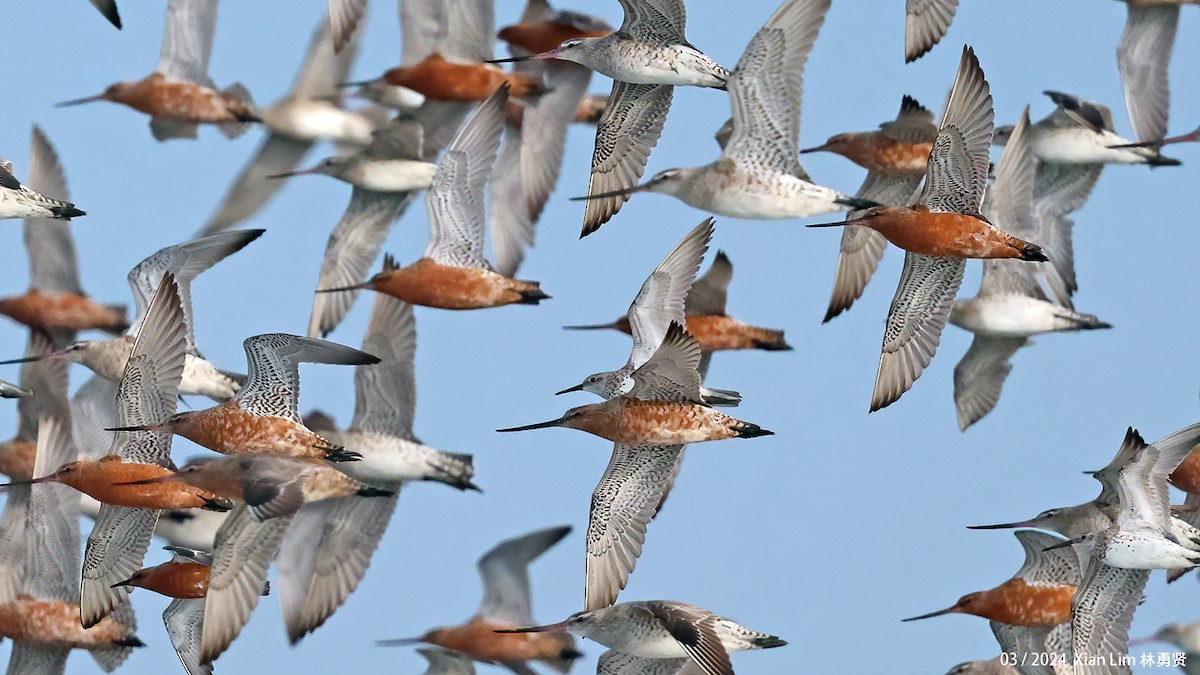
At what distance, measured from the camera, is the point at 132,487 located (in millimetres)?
14242

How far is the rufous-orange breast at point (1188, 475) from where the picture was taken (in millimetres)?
15547

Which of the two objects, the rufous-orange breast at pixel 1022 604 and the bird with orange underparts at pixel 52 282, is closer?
the rufous-orange breast at pixel 1022 604

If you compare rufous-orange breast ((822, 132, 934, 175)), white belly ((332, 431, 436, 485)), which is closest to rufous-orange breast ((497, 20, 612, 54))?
rufous-orange breast ((822, 132, 934, 175))

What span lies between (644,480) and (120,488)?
11.3 feet

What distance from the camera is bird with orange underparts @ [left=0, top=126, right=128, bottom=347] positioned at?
1878 centimetres

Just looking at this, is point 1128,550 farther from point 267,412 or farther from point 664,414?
point 267,412

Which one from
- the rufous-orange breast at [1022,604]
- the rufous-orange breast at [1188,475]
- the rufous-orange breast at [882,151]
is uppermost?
the rufous-orange breast at [882,151]

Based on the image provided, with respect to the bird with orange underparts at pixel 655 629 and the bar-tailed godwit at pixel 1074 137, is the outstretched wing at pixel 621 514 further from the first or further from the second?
the bar-tailed godwit at pixel 1074 137

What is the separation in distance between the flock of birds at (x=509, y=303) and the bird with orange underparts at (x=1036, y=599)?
22 mm

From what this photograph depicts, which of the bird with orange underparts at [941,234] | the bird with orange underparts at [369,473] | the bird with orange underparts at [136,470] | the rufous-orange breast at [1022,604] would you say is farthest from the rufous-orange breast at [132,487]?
the rufous-orange breast at [1022,604]

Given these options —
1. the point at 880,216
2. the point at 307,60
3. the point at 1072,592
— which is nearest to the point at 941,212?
the point at 880,216

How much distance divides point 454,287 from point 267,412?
2.55m

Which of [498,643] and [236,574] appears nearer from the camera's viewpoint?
[236,574]

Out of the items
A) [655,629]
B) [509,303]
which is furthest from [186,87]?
[655,629]
